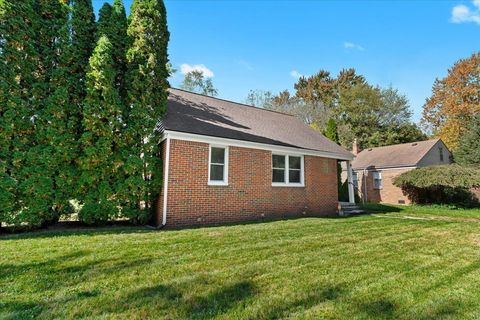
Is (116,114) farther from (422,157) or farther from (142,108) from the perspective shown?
(422,157)

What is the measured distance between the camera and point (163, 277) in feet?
11.7

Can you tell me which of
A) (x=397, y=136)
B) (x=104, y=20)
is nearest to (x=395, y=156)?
(x=397, y=136)

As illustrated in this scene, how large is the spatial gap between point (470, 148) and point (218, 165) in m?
22.7

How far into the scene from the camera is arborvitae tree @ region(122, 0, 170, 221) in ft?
25.7

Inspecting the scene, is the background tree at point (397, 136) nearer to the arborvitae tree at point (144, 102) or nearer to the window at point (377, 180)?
the window at point (377, 180)

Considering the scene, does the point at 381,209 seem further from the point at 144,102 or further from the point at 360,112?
the point at 360,112

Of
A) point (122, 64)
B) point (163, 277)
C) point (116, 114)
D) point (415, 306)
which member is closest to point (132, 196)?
point (116, 114)

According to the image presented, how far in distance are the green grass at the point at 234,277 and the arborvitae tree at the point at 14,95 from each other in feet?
3.78

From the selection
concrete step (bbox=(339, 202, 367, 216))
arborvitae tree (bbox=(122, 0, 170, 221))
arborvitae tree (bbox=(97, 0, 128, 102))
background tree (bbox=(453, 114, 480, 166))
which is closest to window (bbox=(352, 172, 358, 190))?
background tree (bbox=(453, 114, 480, 166))

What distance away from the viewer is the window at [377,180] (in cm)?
2084

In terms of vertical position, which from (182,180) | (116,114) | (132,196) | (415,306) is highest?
(116,114)

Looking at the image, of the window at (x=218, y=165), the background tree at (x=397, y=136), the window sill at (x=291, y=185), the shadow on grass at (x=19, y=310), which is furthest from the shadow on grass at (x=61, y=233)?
the background tree at (x=397, y=136)

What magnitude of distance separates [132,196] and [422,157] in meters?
20.3

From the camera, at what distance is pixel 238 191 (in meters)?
9.20
